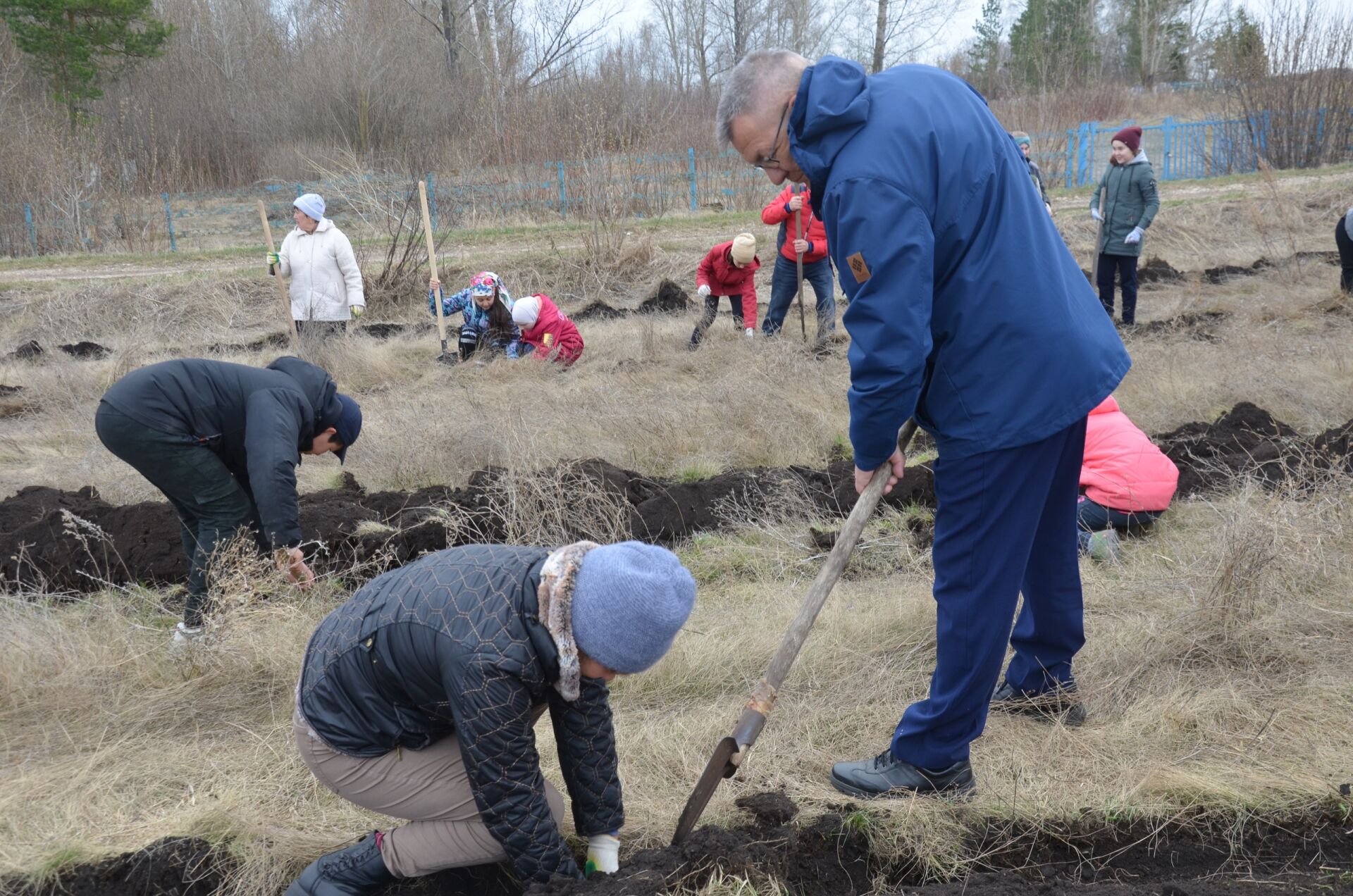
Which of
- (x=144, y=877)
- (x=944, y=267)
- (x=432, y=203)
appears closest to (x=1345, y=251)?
(x=944, y=267)

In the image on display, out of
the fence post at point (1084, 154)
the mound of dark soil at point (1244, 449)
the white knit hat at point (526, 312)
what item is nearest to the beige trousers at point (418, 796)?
the mound of dark soil at point (1244, 449)

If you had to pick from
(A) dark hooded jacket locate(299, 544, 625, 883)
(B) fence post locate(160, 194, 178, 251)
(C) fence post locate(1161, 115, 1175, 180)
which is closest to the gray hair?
(A) dark hooded jacket locate(299, 544, 625, 883)

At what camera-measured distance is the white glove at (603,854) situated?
2727 millimetres

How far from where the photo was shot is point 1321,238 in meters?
16.1

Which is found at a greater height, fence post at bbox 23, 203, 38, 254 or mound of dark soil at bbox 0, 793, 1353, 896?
fence post at bbox 23, 203, 38, 254

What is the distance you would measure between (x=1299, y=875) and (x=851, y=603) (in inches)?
79.4

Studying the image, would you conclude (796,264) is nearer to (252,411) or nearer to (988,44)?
(252,411)

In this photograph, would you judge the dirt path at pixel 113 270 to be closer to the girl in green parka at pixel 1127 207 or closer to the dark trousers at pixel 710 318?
the dark trousers at pixel 710 318

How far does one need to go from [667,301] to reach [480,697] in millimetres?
12152

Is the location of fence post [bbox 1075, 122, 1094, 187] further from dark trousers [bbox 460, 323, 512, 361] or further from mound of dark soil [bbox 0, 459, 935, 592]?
mound of dark soil [bbox 0, 459, 935, 592]

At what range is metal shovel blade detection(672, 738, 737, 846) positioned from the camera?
2.78 metres

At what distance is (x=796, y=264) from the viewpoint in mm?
10031

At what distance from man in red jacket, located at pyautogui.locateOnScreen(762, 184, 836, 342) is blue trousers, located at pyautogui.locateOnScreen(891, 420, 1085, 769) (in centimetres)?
652

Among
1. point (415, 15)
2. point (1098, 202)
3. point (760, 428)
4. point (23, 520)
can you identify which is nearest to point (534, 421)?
point (760, 428)
